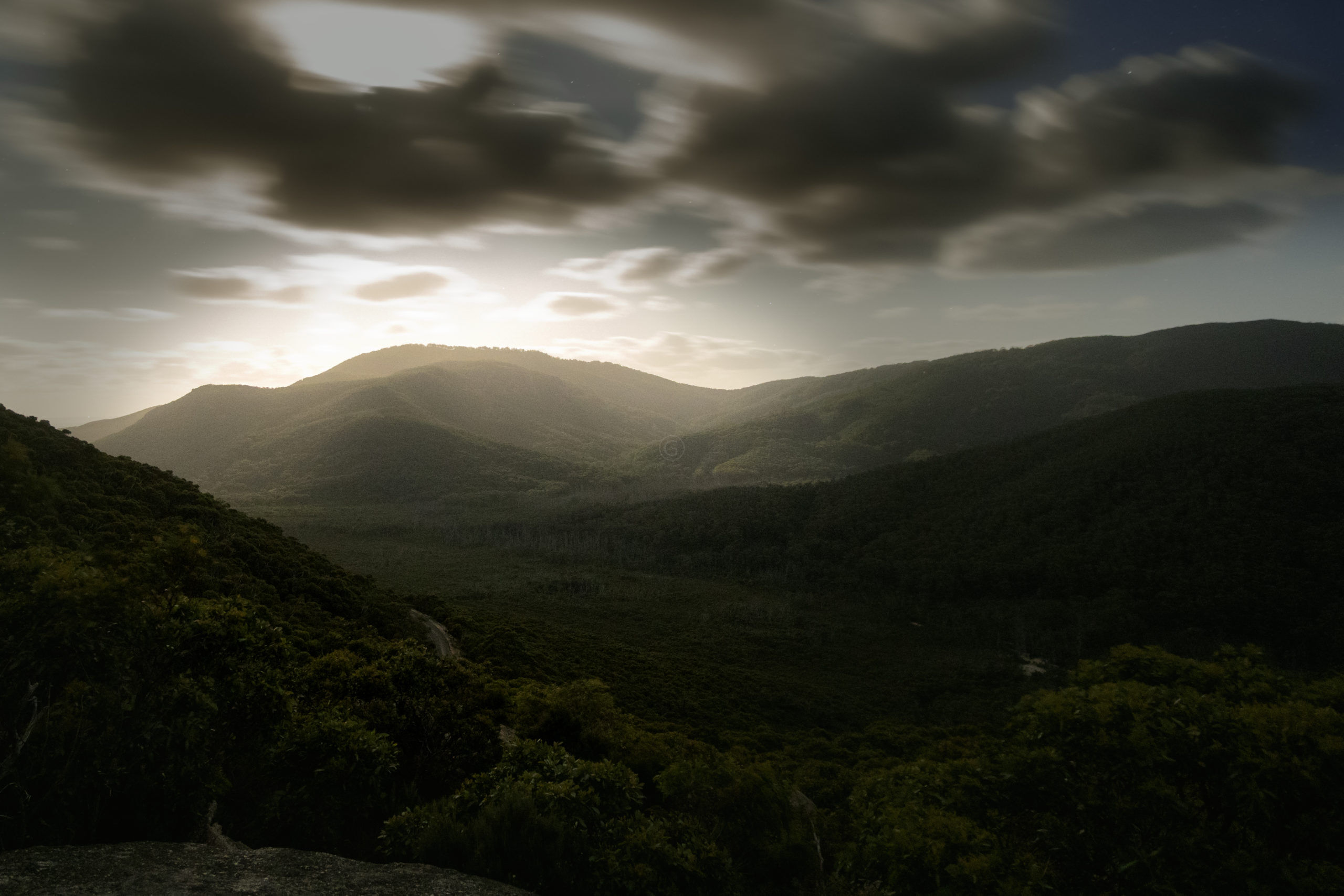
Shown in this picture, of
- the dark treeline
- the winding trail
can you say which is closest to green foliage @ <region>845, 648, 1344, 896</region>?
the winding trail

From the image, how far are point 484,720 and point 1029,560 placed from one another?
120 meters

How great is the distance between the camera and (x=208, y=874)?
9.12 meters

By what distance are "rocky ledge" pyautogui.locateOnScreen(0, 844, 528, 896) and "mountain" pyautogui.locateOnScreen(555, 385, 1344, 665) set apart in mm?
106396

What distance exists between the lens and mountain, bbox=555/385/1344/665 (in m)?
92.0

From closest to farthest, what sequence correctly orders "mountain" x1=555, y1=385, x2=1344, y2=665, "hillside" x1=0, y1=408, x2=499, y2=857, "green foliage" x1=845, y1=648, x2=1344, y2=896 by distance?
"hillside" x1=0, y1=408, x2=499, y2=857 < "green foliage" x1=845, y1=648, x2=1344, y2=896 < "mountain" x1=555, y1=385, x2=1344, y2=665

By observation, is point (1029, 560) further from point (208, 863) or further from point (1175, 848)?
point (208, 863)

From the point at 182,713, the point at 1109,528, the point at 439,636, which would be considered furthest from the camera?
the point at 1109,528

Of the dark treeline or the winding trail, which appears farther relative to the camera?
the dark treeline

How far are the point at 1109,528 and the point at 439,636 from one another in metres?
123

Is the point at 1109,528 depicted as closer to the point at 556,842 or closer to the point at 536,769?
the point at 536,769

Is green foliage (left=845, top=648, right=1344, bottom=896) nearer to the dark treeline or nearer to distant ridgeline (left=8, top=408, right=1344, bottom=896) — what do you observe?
distant ridgeline (left=8, top=408, right=1344, bottom=896)

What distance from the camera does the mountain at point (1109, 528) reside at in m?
92.0

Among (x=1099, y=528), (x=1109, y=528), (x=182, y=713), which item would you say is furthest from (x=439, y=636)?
(x=1109, y=528)

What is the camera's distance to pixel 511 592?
314 feet
